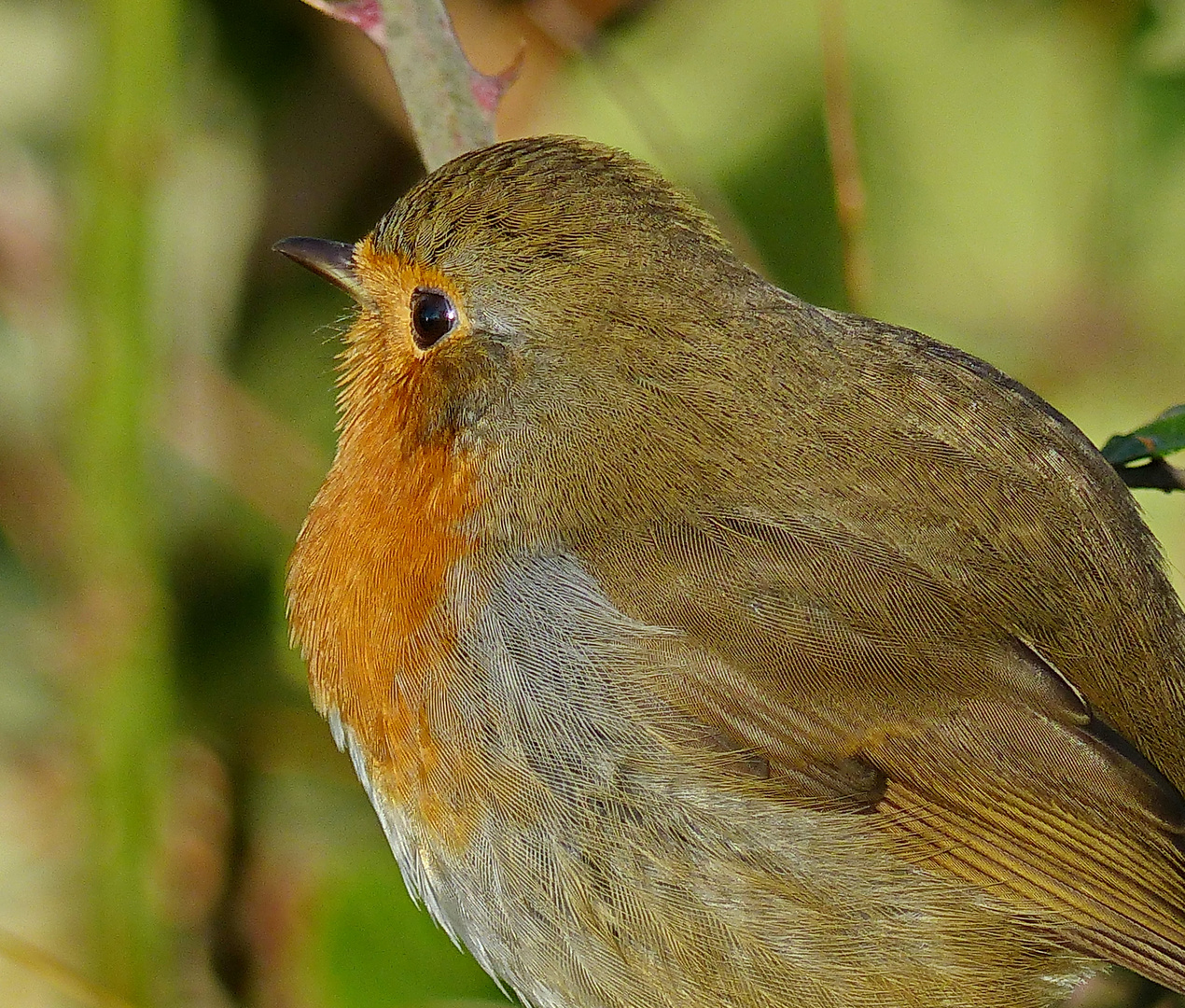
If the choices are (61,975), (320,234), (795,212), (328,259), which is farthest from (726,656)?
(320,234)

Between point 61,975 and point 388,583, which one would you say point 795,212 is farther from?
point 61,975

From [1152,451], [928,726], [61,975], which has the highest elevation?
[1152,451]

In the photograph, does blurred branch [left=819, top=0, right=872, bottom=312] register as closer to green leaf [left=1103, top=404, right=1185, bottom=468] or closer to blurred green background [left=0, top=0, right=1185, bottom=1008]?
blurred green background [left=0, top=0, right=1185, bottom=1008]

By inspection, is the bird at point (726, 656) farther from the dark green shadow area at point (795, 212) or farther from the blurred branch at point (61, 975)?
the dark green shadow area at point (795, 212)

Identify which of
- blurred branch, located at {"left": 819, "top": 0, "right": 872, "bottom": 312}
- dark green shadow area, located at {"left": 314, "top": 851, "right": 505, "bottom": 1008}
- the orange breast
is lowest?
dark green shadow area, located at {"left": 314, "top": 851, "right": 505, "bottom": 1008}

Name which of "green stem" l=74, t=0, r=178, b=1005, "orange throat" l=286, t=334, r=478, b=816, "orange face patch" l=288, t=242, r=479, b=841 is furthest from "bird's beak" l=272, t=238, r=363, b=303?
"green stem" l=74, t=0, r=178, b=1005

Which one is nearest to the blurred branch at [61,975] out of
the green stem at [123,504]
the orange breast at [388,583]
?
the green stem at [123,504]

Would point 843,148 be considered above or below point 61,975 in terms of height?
above
